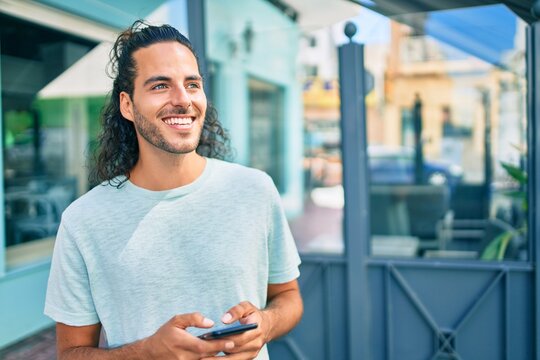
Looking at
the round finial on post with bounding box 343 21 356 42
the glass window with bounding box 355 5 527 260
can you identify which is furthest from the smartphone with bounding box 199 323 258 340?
the glass window with bounding box 355 5 527 260

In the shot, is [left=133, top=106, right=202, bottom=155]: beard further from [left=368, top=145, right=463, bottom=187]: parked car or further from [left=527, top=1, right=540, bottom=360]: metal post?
[left=368, top=145, right=463, bottom=187]: parked car

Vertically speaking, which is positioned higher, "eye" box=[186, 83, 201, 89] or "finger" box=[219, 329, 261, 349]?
"eye" box=[186, 83, 201, 89]

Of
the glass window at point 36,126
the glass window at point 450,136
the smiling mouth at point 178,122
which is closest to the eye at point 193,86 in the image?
the smiling mouth at point 178,122

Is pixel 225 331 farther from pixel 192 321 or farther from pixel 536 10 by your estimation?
pixel 536 10

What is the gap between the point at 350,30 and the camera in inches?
114

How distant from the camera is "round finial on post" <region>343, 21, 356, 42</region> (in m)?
2.90

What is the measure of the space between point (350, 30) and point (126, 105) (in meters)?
1.67

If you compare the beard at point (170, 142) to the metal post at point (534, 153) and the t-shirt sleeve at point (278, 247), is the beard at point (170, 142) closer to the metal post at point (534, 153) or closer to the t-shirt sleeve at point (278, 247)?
the t-shirt sleeve at point (278, 247)

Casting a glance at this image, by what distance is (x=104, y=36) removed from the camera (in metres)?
4.66

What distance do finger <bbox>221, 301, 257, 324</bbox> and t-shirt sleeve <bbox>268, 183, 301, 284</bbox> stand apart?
260 millimetres

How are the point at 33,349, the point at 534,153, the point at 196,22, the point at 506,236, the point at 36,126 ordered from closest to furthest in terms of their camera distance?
1. the point at 534,153
2. the point at 196,22
3. the point at 506,236
4. the point at 33,349
5. the point at 36,126

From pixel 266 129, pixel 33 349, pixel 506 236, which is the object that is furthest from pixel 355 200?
pixel 266 129

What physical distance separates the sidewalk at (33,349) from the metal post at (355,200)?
176cm

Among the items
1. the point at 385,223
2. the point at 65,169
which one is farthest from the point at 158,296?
the point at 385,223
